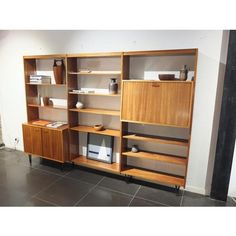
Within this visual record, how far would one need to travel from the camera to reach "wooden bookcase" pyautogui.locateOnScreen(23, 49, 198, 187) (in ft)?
8.08

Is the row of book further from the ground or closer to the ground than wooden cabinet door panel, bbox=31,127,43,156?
further from the ground

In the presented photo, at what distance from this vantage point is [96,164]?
10.4 ft

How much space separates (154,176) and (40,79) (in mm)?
2593

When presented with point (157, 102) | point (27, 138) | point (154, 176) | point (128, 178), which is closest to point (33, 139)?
point (27, 138)

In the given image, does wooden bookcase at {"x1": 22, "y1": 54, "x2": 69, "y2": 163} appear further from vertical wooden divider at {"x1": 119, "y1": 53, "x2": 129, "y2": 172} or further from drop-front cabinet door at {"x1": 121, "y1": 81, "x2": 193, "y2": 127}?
drop-front cabinet door at {"x1": 121, "y1": 81, "x2": 193, "y2": 127}

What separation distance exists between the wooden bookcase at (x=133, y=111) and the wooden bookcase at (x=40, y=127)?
0.06 feet

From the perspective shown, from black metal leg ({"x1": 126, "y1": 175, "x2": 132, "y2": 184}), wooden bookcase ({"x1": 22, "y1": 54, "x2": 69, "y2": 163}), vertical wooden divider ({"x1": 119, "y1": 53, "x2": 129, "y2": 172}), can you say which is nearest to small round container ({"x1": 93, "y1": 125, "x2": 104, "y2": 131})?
vertical wooden divider ({"x1": 119, "y1": 53, "x2": 129, "y2": 172})

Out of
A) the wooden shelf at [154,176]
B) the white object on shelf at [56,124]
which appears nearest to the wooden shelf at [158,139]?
the wooden shelf at [154,176]

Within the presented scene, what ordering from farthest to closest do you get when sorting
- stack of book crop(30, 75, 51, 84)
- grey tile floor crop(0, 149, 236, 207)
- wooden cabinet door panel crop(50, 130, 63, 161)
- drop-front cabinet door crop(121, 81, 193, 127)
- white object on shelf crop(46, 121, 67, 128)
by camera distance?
stack of book crop(30, 75, 51, 84) < white object on shelf crop(46, 121, 67, 128) < wooden cabinet door panel crop(50, 130, 63, 161) < grey tile floor crop(0, 149, 236, 207) < drop-front cabinet door crop(121, 81, 193, 127)

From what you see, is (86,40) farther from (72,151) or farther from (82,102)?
(72,151)

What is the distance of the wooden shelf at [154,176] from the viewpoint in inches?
104

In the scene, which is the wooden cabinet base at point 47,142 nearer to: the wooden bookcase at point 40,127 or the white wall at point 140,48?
the wooden bookcase at point 40,127

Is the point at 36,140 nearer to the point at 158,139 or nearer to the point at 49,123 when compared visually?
the point at 49,123

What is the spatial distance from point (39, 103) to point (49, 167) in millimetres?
1271
